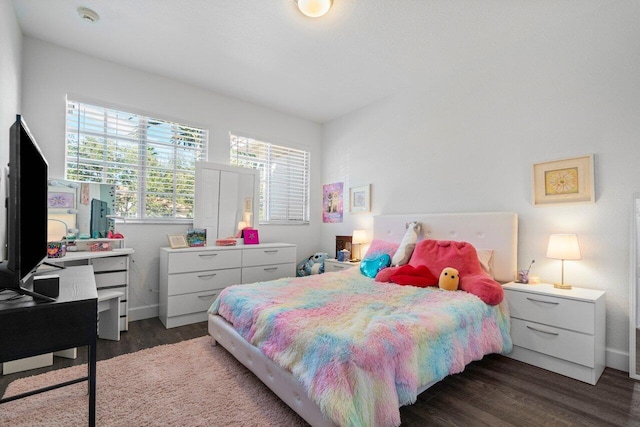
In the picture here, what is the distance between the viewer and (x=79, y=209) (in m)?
2.82

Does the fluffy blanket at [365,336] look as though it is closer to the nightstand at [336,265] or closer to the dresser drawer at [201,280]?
the dresser drawer at [201,280]

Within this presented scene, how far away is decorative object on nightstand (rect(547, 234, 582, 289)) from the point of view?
2246mm

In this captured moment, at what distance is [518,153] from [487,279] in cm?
124

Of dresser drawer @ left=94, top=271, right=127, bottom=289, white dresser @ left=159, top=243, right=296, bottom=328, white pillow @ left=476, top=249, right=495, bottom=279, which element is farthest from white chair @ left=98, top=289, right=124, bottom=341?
white pillow @ left=476, top=249, right=495, bottom=279

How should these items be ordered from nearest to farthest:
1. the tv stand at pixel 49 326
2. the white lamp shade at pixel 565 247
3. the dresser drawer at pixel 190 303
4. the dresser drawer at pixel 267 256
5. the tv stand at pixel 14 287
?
the tv stand at pixel 49 326 → the tv stand at pixel 14 287 → the white lamp shade at pixel 565 247 → the dresser drawer at pixel 190 303 → the dresser drawer at pixel 267 256

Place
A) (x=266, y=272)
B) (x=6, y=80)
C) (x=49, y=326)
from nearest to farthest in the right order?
(x=49, y=326) < (x=6, y=80) < (x=266, y=272)

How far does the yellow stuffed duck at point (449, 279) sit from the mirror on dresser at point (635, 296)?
1127mm

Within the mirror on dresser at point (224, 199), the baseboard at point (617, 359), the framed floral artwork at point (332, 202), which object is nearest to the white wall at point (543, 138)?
the baseboard at point (617, 359)

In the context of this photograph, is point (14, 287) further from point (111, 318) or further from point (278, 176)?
point (278, 176)

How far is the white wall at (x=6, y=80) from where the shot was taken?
6.22ft

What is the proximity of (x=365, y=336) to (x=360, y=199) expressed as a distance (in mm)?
2857

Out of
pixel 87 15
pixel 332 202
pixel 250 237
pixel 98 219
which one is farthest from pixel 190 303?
pixel 87 15

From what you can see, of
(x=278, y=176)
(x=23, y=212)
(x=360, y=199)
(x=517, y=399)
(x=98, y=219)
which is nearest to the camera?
(x=23, y=212)

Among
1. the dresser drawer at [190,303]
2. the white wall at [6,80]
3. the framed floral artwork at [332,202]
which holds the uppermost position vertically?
the white wall at [6,80]
